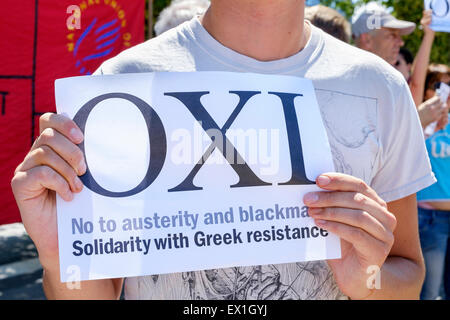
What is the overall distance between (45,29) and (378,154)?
284 cm

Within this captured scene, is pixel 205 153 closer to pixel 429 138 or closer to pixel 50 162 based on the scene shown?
pixel 50 162

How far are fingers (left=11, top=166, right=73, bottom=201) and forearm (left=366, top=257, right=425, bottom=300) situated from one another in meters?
0.80

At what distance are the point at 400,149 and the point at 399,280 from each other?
35cm

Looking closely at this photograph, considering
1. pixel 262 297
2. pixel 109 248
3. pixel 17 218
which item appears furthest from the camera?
pixel 17 218

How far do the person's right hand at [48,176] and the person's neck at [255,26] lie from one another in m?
0.47

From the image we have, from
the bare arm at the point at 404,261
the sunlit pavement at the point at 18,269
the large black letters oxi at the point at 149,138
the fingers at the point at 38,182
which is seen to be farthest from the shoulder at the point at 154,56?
the sunlit pavement at the point at 18,269

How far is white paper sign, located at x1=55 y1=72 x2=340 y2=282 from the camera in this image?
117 centimetres

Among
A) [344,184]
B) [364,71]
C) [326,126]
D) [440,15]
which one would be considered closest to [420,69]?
[440,15]

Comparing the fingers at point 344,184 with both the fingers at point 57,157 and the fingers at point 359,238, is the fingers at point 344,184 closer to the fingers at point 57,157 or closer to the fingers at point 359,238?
the fingers at point 359,238

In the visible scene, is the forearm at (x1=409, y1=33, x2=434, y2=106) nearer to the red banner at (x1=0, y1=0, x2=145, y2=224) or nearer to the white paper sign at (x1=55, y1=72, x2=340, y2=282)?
the red banner at (x1=0, y1=0, x2=145, y2=224)

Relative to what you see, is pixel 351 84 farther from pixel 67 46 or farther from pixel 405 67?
pixel 405 67

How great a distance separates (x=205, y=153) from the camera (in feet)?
3.98

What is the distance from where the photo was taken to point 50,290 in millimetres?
1297
